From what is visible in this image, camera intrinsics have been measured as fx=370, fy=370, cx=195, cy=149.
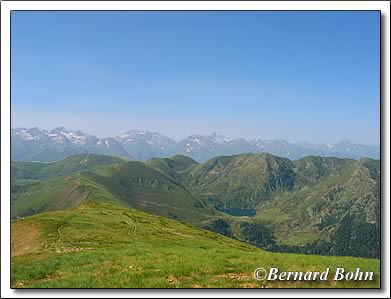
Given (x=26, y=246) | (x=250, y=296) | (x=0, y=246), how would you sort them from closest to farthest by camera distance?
(x=250, y=296), (x=0, y=246), (x=26, y=246)

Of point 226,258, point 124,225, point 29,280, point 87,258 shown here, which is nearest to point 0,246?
point 29,280

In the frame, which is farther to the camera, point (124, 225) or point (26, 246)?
point (124, 225)

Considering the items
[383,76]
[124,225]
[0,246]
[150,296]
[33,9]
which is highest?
[33,9]

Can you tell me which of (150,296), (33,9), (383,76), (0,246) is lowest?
(150,296)

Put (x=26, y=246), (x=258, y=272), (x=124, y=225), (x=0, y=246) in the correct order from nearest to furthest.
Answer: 1. (x=258, y=272)
2. (x=0, y=246)
3. (x=26, y=246)
4. (x=124, y=225)

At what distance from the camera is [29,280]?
22.8 metres

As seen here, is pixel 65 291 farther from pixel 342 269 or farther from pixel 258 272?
pixel 342 269

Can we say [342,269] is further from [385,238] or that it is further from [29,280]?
[29,280]

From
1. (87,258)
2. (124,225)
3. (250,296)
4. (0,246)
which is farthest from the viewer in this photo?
(124,225)

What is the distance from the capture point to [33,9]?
26094mm

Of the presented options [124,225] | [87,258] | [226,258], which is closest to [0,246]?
[87,258]

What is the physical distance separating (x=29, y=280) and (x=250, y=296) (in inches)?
531

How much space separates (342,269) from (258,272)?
17.2 ft

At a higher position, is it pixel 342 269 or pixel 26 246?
pixel 342 269
